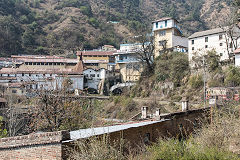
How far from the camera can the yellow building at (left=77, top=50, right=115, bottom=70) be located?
207ft

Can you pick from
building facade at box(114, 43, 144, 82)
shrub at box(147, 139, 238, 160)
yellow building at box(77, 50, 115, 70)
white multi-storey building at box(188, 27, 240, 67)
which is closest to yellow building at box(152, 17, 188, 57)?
building facade at box(114, 43, 144, 82)

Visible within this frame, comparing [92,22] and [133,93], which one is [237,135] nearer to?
[133,93]

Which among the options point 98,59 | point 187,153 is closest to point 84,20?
point 98,59

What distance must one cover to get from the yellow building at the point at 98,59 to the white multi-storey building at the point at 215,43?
88.5 feet

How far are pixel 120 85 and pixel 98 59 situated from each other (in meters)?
17.1

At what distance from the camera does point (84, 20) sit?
112125 mm

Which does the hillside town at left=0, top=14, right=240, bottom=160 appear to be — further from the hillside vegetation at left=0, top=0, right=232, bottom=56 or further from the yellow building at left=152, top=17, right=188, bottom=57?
the hillside vegetation at left=0, top=0, right=232, bottom=56

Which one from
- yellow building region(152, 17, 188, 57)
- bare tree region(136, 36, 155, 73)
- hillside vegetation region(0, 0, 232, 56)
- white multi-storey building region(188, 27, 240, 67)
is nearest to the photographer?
white multi-storey building region(188, 27, 240, 67)

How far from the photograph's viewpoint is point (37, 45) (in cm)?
8956

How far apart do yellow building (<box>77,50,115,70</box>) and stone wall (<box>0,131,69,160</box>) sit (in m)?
53.2

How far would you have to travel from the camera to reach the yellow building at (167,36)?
46.5 m

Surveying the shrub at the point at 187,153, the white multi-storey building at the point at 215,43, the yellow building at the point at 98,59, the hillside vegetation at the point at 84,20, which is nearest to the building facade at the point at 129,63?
the yellow building at the point at 98,59

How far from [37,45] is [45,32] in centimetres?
1118

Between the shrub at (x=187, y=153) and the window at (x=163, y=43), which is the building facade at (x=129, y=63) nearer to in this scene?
the window at (x=163, y=43)
